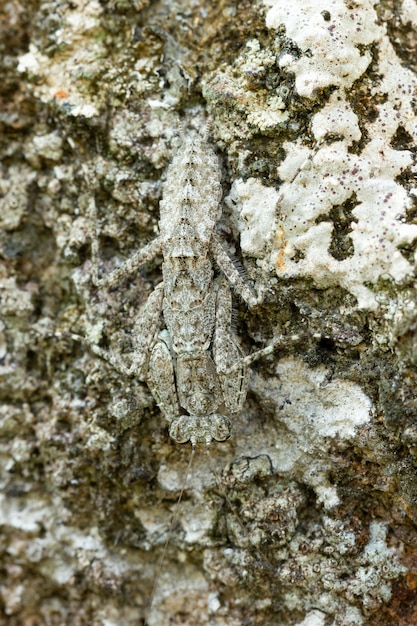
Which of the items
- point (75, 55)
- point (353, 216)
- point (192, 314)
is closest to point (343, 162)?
point (353, 216)

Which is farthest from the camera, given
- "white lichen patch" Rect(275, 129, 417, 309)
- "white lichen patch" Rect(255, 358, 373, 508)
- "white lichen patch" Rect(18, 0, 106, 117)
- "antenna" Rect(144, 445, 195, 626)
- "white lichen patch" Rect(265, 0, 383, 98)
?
"white lichen patch" Rect(18, 0, 106, 117)

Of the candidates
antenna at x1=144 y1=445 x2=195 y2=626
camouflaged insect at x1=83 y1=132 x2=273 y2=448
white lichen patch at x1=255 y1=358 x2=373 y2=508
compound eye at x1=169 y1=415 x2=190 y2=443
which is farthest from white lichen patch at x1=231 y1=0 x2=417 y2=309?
antenna at x1=144 y1=445 x2=195 y2=626

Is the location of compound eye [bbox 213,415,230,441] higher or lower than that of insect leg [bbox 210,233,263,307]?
lower

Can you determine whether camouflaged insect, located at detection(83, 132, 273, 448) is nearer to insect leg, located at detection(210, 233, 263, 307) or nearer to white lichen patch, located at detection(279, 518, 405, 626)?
insect leg, located at detection(210, 233, 263, 307)

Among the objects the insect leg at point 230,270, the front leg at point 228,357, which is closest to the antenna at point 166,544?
the front leg at point 228,357

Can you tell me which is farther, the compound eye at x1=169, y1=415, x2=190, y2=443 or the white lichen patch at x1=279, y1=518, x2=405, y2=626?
the compound eye at x1=169, y1=415, x2=190, y2=443

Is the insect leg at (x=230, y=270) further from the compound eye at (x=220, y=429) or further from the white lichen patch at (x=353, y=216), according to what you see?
the compound eye at (x=220, y=429)
